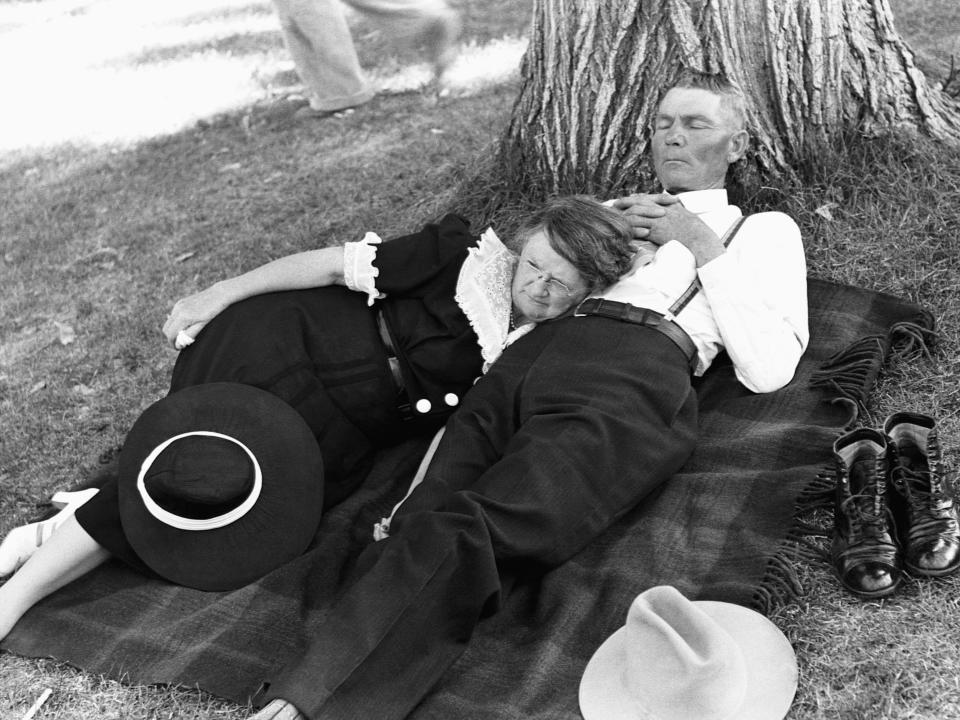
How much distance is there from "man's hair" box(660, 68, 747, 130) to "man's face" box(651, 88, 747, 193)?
3cm

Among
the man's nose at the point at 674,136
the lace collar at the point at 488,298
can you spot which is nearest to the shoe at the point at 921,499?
the lace collar at the point at 488,298

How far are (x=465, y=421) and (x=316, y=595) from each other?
2.52ft

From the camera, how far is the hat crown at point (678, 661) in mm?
2379

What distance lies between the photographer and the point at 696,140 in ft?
13.2

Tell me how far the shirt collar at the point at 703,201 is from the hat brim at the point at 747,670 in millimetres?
1735

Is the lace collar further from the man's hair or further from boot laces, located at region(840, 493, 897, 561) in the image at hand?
boot laces, located at region(840, 493, 897, 561)

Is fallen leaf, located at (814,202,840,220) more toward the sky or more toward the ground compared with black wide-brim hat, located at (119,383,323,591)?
more toward the ground

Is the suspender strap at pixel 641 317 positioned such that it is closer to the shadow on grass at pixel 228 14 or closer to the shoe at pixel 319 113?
the shoe at pixel 319 113

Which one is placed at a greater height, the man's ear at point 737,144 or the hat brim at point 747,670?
the man's ear at point 737,144

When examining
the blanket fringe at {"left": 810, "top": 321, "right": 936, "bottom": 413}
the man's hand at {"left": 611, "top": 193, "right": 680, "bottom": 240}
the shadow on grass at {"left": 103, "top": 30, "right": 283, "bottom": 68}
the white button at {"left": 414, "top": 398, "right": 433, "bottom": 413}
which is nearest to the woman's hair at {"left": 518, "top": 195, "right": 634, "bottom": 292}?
the man's hand at {"left": 611, "top": 193, "right": 680, "bottom": 240}

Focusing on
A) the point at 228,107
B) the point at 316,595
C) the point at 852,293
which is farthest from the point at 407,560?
the point at 228,107

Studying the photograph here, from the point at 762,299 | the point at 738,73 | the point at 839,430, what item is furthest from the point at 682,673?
the point at 738,73

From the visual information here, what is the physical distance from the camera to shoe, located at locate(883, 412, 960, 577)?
9.34ft

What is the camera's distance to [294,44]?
7773 mm
